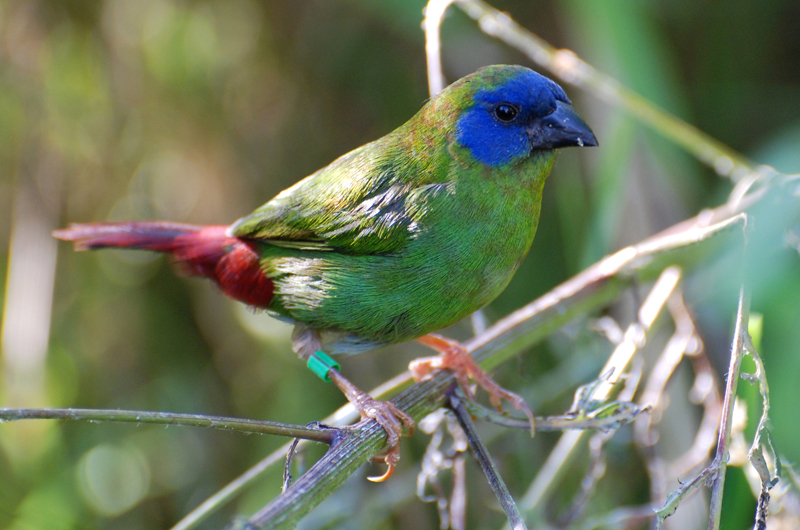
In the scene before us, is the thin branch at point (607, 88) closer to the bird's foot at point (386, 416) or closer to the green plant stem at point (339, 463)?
the green plant stem at point (339, 463)

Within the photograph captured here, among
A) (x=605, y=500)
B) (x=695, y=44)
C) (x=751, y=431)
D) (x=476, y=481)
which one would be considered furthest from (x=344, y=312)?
(x=695, y=44)

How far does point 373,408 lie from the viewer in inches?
84.0

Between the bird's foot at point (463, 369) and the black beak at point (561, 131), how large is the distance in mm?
719

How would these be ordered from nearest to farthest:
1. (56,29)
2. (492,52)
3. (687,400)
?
(687,400) < (56,29) < (492,52)

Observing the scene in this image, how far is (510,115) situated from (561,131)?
0.55 feet

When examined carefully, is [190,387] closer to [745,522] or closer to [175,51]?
[175,51]

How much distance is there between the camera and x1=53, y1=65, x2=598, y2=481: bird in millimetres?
2119

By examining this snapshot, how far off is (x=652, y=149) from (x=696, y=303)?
2.47 feet

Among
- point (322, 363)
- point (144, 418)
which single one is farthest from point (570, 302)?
point (144, 418)

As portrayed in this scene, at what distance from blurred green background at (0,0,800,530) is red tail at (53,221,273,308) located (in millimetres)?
837

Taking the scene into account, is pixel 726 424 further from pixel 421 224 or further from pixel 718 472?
pixel 421 224

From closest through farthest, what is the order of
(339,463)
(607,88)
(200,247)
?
(339,463), (607,88), (200,247)

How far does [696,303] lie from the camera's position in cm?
279

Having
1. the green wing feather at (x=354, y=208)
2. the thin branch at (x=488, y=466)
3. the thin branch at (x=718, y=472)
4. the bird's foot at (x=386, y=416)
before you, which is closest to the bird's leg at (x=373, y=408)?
the bird's foot at (x=386, y=416)
